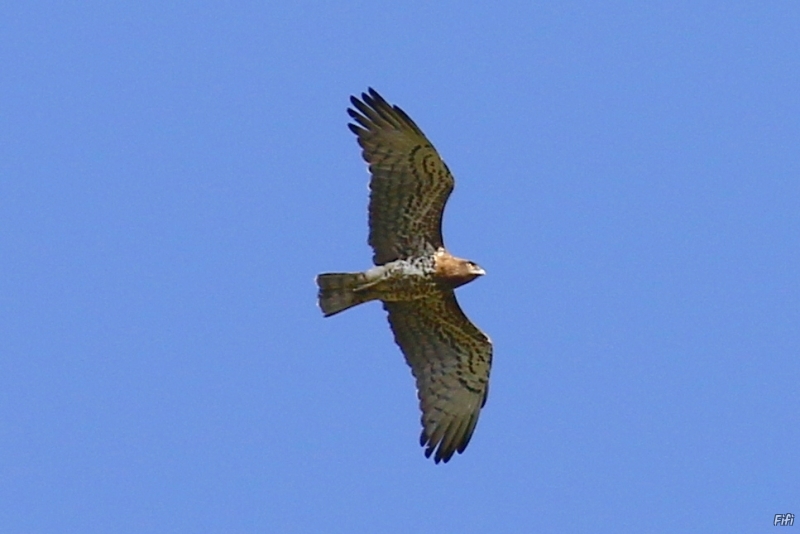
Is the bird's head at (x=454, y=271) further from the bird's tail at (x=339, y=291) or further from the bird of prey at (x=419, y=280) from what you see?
the bird's tail at (x=339, y=291)

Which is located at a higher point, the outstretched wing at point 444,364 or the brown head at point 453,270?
the brown head at point 453,270

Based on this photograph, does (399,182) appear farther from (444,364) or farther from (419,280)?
(444,364)

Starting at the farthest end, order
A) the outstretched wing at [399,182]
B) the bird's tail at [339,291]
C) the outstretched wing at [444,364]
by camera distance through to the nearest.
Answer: the outstretched wing at [444,364]
the bird's tail at [339,291]
the outstretched wing at [399,182]

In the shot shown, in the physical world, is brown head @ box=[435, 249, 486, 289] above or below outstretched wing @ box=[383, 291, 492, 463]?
above

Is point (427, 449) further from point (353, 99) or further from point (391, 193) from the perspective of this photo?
point (353, 99)

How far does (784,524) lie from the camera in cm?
1212

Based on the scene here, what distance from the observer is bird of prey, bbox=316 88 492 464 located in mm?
12266

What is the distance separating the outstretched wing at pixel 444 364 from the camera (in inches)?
508

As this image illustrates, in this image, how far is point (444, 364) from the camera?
43.2 feet

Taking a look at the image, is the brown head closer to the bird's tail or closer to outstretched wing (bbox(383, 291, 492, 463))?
outstretched wing (bbox(383, 291, 492, 463))

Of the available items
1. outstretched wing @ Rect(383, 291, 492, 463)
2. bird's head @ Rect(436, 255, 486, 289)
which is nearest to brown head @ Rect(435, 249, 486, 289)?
bird's head @ Rect(436, 255, 486, 289)

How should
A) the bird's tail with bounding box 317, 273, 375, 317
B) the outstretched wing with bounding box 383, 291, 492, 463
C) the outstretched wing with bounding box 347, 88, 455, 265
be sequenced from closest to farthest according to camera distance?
the outstretched wing with bounding box 347, 88, 455, 265 → the bird's tail with bounding box 317, 273, 375, 317 → the outstretched wing with bounding box 383, 291, 492, 463

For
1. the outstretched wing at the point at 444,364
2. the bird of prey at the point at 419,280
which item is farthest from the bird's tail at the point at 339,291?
the outstretched wing at the point at 444,364

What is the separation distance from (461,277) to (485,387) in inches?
49.9
